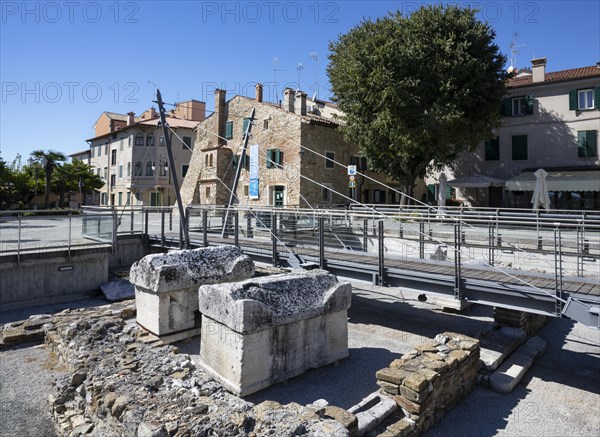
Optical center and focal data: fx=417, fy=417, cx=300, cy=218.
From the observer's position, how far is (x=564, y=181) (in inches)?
987

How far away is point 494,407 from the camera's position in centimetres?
671

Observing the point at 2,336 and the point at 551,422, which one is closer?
the point at 551,422

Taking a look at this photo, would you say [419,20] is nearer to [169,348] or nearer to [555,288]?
[555,288]

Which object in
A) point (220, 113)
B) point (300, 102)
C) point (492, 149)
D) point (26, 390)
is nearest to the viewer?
point (26, 390)

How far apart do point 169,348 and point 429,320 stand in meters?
6.90

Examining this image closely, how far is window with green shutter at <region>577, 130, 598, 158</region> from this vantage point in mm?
26656

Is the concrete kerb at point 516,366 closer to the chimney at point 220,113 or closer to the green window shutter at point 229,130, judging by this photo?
the green window shutter at point 229,130

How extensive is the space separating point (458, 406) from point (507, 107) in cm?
2841

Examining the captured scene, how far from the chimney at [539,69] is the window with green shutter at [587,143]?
487 centimetres

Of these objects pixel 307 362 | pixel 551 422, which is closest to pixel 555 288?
pixel 551 422

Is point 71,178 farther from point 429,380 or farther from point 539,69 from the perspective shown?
point 429,380

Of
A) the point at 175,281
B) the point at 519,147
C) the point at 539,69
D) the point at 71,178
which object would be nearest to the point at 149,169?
the point at 71,178

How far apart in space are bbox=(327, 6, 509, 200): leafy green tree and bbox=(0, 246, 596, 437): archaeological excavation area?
1641 centimetres

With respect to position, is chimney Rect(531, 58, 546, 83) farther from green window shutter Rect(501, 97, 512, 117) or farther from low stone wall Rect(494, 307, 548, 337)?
low stone wall Rect(494, 307, 548, 337)
